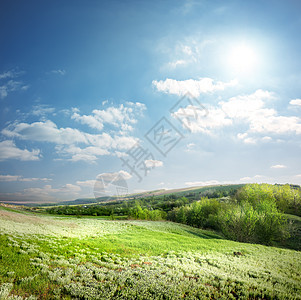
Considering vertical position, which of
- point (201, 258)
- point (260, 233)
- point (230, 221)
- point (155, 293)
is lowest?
point (260, 233)

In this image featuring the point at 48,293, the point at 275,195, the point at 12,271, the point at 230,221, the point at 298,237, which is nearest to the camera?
the point at 48,293

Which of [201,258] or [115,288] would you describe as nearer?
[115,288]

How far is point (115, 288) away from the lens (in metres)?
9.47

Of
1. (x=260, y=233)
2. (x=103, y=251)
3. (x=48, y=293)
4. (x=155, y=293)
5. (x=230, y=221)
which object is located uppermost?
(x=48, y=293)

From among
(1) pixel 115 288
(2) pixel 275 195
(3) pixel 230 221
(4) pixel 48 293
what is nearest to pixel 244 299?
(1) pixel 115 288

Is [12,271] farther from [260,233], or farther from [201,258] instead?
[260,233]

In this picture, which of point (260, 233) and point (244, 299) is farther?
point (260, 233)

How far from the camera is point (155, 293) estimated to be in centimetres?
935

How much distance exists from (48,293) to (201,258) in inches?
617

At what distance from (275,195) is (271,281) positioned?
77.5 metres

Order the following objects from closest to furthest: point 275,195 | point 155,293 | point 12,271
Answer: point 155,293 < point 12,271 < point 275,195

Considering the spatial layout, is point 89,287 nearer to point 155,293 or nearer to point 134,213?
point 155,293

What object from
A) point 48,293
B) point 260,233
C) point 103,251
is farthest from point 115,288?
point 260,233

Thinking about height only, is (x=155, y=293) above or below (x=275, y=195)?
above
